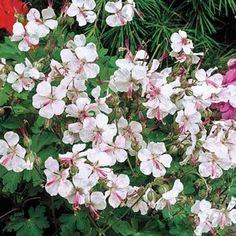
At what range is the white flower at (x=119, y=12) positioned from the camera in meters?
2.33

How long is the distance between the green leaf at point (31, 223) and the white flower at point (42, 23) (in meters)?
0.50

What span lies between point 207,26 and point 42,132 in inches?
65.8

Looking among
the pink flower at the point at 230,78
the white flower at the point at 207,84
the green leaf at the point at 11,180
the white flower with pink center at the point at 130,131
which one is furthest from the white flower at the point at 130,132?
the pink flower at the point at 230,78

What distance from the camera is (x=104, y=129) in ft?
6.80

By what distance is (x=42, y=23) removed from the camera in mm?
2287

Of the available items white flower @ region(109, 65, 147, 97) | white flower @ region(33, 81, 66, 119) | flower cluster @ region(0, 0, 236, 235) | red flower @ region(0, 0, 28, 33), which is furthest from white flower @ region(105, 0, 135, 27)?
red flower @ region(0, 0, 28, 33)

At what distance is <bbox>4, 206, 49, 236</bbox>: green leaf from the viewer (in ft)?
7.57

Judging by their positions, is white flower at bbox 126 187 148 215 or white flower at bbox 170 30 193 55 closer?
white flower at bbox 126 187 148 215

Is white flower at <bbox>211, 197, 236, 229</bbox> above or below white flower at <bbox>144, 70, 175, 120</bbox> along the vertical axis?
below

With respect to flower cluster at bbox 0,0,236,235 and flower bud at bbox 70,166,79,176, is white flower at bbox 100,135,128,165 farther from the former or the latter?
flower bud at bbox 70,166,79,176

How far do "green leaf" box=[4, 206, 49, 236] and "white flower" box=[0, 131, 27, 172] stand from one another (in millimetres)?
320

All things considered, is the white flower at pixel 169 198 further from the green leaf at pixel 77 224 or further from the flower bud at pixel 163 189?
the green leaf at pixel 77 224

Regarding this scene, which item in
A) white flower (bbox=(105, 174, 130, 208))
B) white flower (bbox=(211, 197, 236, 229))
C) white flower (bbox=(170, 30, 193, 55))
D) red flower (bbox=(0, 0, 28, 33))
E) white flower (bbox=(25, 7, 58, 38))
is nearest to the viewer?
white flower (bbox=(105, 174, 130, 208))

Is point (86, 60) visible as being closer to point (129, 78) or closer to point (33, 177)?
point (129, 78)
